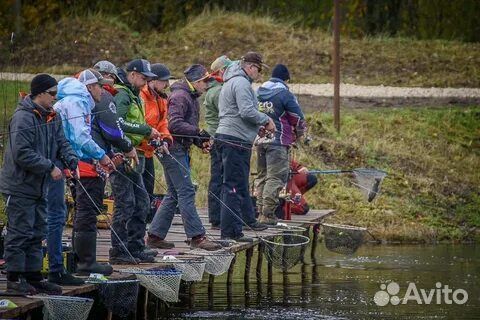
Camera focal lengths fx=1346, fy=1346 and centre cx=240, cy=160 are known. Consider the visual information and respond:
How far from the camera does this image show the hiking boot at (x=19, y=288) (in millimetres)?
9031

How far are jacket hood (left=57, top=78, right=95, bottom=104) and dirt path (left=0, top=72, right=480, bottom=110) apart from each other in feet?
44.4

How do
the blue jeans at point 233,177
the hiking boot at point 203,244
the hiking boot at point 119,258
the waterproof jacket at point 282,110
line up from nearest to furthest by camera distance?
the hiking boot at point 119,258
the hiking boot at point 203,244
the blue jeans at point 233,177
the waterproof jacket at point 282,110

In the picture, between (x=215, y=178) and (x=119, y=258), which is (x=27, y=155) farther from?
(x=215, y=178)

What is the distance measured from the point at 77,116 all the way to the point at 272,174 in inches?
201

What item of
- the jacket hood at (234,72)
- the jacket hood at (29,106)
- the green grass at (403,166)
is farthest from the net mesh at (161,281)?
the green grass at (403,166)

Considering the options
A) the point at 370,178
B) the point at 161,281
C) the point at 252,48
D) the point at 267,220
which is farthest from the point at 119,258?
the point at 252,48

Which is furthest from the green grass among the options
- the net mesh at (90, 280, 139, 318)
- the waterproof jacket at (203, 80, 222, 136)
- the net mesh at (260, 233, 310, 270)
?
the net mesh at (90, 280, 139, 318)

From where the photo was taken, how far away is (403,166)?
21.2 meters

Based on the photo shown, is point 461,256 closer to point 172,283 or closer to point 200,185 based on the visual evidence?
point 200,185

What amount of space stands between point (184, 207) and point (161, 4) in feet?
71.7

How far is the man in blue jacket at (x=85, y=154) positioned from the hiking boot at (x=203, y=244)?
6.69 feet

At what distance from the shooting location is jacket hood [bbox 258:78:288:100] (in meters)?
14.6

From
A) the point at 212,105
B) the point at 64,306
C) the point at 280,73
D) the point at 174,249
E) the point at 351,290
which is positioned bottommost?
the point at 351,290

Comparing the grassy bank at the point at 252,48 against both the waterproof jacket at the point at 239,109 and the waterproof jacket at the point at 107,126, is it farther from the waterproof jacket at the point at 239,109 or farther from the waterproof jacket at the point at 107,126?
the waterproof jacket at the point at 107,126
